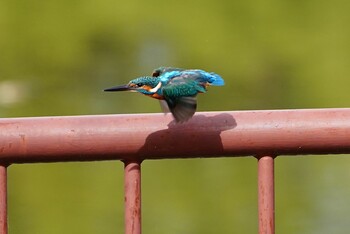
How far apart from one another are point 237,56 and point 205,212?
3.99 feet

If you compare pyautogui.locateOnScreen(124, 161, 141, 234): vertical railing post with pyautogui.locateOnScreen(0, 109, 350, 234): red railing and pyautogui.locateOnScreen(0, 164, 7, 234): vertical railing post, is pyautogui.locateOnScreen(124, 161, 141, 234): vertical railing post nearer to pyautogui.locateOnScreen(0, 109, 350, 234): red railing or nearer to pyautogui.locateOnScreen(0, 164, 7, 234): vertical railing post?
pyautogui.locateOnScreen(0, 109, 350, 234): red railing

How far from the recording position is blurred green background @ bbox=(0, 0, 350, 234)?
370 centimetres

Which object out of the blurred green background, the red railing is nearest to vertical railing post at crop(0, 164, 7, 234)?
the red railing

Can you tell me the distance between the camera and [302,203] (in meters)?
3.76

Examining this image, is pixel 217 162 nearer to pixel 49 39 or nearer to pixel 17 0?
pixel 49 39

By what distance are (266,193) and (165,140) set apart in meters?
0.12

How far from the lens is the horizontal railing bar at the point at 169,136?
1.03 meters

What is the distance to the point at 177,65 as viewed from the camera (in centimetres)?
454

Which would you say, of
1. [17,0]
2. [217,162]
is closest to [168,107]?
[217,162]

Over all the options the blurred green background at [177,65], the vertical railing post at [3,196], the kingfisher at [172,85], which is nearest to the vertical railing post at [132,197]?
the vertical railing post at [3,196]

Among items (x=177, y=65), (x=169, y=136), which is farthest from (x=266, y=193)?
(x=177, y=65)

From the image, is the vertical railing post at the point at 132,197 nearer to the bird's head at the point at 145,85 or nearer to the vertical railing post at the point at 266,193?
the vertical railing post at the point at 266,193

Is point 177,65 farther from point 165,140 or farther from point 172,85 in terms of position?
point 165,140

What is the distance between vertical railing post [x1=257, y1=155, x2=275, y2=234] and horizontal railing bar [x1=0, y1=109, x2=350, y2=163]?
1 centimetres
